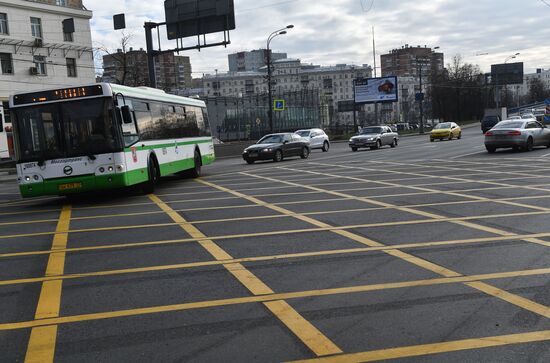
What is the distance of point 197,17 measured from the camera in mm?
29219

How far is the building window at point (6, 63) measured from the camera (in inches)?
1709

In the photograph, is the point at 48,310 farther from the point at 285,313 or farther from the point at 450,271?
the point at 450,271

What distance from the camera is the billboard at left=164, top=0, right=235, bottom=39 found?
2873cm

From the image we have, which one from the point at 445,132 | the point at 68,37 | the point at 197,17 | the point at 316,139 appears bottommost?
the point at 445,132

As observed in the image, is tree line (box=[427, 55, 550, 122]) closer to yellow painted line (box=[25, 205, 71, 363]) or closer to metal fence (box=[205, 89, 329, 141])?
metal fence (box=[205, 89, 329, 141])

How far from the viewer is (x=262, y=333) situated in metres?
4.35

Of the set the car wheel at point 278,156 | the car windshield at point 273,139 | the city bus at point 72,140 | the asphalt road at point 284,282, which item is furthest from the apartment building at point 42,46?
the asphalt road at point 284,282

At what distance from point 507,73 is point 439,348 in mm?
99970

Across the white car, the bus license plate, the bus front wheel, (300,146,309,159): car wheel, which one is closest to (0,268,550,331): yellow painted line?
the bus license plate

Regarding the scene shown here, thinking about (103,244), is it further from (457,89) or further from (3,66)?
(457,89)

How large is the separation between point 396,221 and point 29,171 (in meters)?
8.44

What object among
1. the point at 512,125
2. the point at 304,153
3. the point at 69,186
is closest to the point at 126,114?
the point at 69,186

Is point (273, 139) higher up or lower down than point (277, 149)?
higher up

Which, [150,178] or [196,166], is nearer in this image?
[150,178]
